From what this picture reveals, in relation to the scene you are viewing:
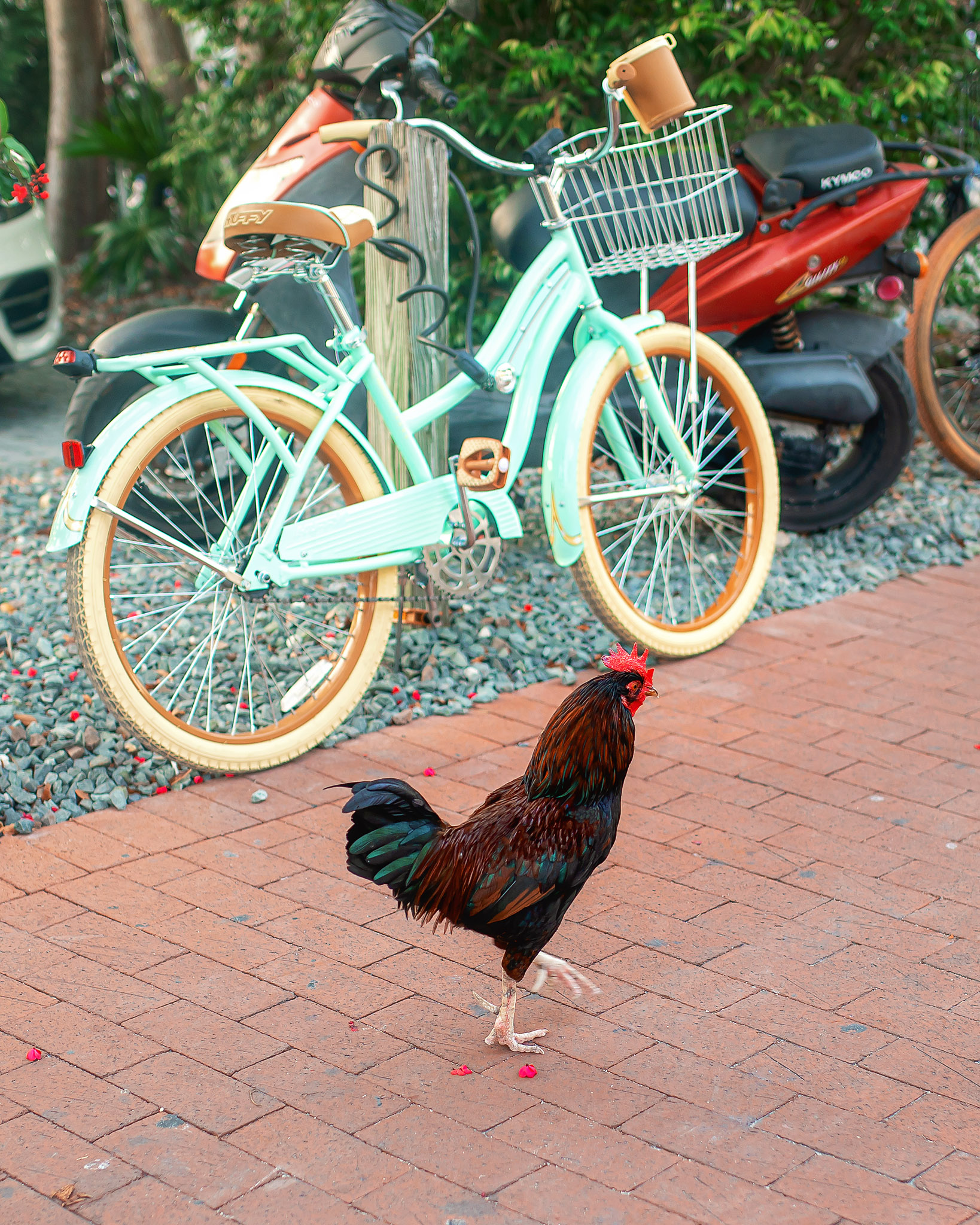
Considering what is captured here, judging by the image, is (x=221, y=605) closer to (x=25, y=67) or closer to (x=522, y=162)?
(x=522, y=162)

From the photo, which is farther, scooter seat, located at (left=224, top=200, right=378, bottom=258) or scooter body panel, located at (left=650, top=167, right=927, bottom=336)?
scooter body panel, located at (left=650, top=167, right=927, bottom=336)

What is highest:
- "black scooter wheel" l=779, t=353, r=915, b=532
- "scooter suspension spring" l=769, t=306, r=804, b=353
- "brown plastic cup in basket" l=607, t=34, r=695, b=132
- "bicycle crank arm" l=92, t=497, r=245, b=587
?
"brown plastic cup in basket" l=607, t=34, r=695, b=132

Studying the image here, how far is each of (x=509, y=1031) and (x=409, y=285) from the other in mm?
2695

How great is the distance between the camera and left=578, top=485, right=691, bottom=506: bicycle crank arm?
4.18 metres

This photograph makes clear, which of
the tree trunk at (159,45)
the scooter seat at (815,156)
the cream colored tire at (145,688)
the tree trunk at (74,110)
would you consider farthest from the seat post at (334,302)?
the tree trunk at (74,110)

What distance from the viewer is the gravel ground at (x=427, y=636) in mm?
3682

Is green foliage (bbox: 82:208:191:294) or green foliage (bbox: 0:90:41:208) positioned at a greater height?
green foliage (bbox: 0:90:41:208)

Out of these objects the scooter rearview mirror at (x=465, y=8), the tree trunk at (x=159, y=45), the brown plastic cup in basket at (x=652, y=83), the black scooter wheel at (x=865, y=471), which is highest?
the tree trunk at (x=159, y=45)

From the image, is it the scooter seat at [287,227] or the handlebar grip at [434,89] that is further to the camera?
the handlebar grip at [434,89]

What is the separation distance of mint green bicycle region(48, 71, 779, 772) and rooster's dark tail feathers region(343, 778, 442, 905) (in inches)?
47.0

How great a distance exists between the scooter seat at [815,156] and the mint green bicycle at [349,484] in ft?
0.91

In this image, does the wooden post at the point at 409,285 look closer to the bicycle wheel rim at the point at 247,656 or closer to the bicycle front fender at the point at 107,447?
the bicycle wheel rim at the point at 247,656

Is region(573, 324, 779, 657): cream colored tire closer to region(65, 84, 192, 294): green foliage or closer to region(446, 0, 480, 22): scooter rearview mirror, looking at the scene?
region(446, 0, 480, 22): scooter rearview mirror

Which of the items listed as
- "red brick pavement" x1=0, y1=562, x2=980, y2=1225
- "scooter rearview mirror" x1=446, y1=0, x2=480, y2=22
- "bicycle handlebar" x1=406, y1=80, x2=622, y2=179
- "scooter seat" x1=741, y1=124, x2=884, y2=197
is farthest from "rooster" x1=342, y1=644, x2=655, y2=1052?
"scooter seat" x1=741, y1=124, x2=884, y2=197
